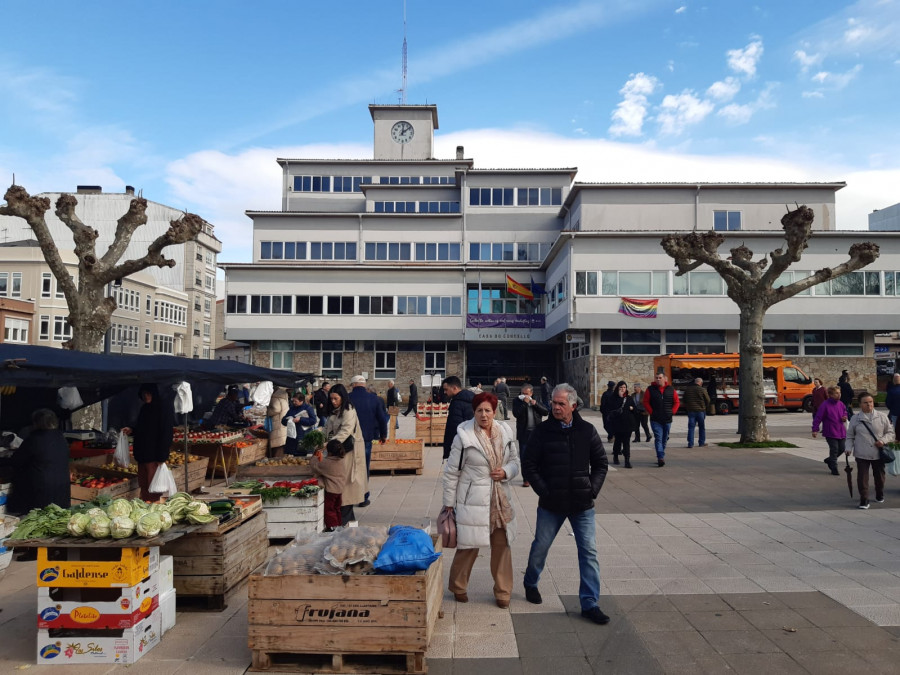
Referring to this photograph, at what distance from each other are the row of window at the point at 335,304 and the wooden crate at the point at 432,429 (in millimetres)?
24401

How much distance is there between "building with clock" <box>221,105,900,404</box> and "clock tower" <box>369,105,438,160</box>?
0.12m

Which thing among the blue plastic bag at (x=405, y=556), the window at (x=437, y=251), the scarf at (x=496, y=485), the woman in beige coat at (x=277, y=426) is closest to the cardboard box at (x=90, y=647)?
the blue plastic bag at (x=405, y=556)

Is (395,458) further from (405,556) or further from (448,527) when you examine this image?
(405,556)

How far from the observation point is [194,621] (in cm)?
532

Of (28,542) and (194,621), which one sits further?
(194,621)

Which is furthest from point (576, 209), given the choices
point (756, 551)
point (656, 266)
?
point (756, 551)

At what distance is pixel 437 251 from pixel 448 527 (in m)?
43.7

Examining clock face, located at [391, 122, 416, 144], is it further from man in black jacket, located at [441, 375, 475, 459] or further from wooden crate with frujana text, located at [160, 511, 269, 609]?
wooden crate with frujana text, located at [160, 511, 269, 609]

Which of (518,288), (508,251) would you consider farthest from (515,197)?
(518,288)

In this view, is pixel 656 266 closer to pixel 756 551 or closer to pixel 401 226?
pixel 401 226

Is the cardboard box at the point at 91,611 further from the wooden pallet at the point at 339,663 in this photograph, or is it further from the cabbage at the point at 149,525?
the wooden pallet at the point at 339,663

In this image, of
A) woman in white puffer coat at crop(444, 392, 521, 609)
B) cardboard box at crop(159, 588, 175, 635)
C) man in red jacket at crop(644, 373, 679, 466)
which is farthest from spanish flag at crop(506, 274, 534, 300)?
cardboard box at crop(159, 588, 175, 635)

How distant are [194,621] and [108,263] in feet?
46.1

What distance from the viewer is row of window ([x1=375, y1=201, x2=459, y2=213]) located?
50.4m
